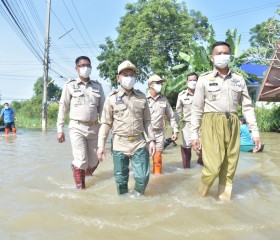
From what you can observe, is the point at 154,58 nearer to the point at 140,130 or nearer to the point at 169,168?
the point at 169,168

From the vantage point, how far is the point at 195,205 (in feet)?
14.4

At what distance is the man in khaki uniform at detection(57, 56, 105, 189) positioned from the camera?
214 inches

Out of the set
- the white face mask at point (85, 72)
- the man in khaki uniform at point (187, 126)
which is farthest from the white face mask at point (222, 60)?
the man in khaki uniform at point (187, 126)

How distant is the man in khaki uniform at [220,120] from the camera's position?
4484 mm

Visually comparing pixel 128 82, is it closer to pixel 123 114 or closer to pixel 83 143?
pixel 123 114

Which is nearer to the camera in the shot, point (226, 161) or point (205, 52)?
point (226, 161)

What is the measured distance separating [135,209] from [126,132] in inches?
37.1

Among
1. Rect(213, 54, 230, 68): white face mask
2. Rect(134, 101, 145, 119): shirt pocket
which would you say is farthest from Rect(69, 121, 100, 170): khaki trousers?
Rect(213, 54, 230, 68): white face mask

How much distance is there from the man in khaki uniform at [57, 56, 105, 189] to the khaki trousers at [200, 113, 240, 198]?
1709mm

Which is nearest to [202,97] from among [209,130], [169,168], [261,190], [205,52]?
[209,130]

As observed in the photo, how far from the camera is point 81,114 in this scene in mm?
5500

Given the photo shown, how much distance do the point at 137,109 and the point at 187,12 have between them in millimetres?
29043

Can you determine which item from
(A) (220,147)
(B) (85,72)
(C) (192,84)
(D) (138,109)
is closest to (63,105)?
(B) (85,72)

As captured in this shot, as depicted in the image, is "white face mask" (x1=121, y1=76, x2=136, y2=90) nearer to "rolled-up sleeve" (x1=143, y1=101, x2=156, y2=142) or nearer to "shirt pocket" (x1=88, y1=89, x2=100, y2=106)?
"rolled-up sleeve" (x1=143, y1=101, x2=156, y2=142)
